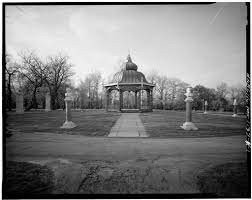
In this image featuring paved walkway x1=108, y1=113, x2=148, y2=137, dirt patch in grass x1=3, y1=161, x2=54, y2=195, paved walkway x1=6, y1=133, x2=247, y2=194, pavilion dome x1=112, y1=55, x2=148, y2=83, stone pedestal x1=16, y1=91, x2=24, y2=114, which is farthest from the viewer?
pavilion dome x1=112, y1=55, x2=148, y2=83

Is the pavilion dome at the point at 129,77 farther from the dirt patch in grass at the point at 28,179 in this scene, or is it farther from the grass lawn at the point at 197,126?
the dirt patch in grass at the point at 28,179

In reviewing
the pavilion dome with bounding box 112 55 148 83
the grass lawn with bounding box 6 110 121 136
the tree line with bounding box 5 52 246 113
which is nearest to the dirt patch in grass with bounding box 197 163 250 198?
the grass lawn with bounding box 6 110 121 136

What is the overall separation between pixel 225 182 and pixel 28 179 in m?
3.71

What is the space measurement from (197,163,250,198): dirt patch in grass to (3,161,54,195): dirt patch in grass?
2.84 metres

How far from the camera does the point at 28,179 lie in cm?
278

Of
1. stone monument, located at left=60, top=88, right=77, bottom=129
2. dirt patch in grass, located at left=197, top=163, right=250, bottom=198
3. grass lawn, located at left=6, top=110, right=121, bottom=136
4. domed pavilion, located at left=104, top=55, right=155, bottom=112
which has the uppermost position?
domed pavilion, located at left=104, top=55, right=155, bottom=112

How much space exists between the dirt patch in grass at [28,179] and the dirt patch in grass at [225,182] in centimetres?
284

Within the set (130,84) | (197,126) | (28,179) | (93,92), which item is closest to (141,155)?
(28,179)

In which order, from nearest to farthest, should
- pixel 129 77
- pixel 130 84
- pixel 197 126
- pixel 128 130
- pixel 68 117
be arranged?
1. pixel 128 130
2. pixel 68 117
3. pixel 197 126
4. pixel 130 84
5. pixel 129 77

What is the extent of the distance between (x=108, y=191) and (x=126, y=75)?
14.9 m

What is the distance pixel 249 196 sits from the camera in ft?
9.45

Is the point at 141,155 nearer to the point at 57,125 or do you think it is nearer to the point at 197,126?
the point at 197,126

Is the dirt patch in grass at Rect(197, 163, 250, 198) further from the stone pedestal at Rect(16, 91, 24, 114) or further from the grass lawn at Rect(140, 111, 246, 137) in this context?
the stone pedestal at Rect(16, 91, 24, 114)

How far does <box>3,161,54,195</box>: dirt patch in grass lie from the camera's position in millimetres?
2662
